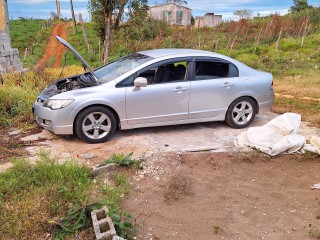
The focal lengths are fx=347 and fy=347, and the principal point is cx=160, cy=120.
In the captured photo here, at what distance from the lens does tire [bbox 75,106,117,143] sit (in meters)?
5.49

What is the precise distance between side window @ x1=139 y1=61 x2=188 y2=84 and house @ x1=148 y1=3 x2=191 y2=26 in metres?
38.8

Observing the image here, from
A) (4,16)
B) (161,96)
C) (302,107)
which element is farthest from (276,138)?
(4,16)

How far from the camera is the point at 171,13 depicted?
4391 centimetres

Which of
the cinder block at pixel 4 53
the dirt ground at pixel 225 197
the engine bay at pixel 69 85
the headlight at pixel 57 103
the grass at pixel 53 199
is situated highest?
the cinder block at pixel 4 53

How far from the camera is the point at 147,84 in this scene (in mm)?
5816

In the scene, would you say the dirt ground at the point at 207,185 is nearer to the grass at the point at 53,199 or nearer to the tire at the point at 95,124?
the tire at the point at 95,124

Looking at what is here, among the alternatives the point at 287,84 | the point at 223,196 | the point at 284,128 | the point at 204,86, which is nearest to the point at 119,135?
the point at 204,86

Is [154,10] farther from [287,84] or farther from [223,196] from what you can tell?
[223,196]

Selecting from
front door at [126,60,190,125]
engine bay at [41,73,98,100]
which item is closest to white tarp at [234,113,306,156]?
front door at [126,60,190,125]

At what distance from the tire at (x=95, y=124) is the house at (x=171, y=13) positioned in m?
39.5

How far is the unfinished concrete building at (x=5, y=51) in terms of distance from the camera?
1097 cm

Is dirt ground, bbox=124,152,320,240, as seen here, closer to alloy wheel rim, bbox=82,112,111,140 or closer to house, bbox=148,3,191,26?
alloy wheel rim, bbox=82,112,111,140

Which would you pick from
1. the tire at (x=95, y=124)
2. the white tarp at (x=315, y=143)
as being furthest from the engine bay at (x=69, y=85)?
the white tarp at (x=315, y=143)

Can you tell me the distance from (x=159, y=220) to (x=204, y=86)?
2879 millimetres
